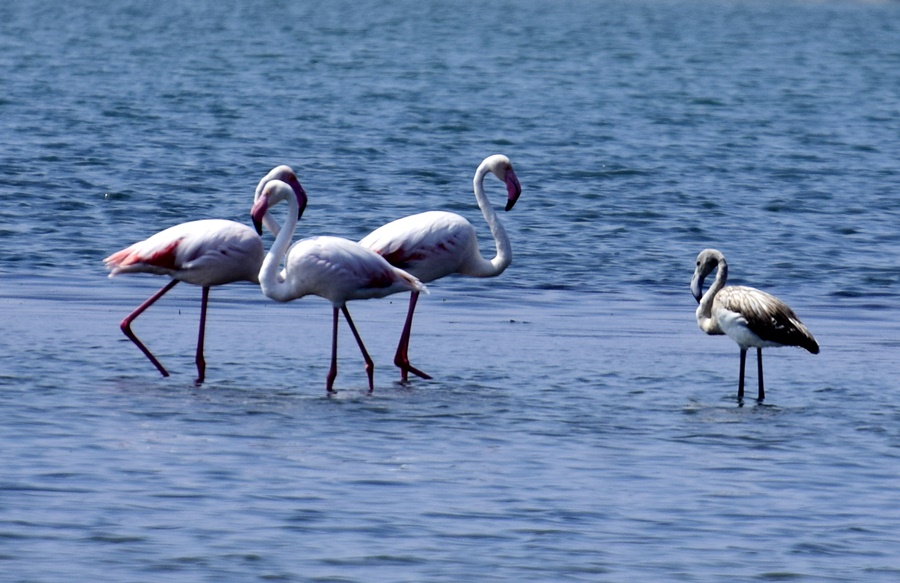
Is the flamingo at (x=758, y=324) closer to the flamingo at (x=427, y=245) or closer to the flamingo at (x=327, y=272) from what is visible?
the flamingo at (x=427, y=245)

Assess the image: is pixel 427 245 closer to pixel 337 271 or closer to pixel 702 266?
pixel 337 271

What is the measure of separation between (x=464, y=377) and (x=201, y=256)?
1626 mm

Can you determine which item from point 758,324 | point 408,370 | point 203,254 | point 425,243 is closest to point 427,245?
point 425,243

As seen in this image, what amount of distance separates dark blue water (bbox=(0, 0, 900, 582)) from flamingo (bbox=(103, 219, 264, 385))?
50 cm

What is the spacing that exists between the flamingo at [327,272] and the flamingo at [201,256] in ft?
0.40

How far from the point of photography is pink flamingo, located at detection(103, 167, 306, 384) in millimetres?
10273

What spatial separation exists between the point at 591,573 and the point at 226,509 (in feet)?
5.04

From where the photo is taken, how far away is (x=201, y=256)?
10.3 meters

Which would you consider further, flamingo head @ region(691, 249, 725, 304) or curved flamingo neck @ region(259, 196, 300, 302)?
flamingo head @ region(691, 249, 725, 304)

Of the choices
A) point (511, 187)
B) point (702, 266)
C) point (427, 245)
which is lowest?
point (702, 266)

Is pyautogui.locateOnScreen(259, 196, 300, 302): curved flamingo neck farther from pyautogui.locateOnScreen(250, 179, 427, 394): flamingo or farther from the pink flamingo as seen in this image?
the pink flamingo

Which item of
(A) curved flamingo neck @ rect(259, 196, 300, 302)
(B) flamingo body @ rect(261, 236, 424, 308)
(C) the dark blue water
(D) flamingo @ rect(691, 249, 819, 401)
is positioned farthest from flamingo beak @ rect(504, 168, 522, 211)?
(A) curved flamingo neck @ rect(259, 196, 300, 302)

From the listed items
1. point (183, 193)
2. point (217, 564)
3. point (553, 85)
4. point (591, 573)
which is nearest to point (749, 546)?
point (591, 573)

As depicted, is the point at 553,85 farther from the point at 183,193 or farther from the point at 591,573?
the point at 591,573
